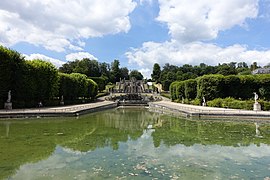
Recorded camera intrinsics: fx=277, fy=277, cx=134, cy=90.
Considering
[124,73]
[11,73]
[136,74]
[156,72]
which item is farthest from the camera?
[136,74]

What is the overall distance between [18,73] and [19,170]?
948 inches

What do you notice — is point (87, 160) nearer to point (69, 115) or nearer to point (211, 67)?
point (69, 115)

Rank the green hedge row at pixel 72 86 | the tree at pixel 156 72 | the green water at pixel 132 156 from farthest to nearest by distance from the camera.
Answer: the tree at pixel 156 72, the green hedge row at pixel 72 86, the green water at pixel 132 156

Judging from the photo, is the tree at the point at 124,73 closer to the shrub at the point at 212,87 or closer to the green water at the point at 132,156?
the shrub at the point at 212,87

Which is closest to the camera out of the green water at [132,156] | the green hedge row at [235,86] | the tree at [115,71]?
the green water at [132,156]

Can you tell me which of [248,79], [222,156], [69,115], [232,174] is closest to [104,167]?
[232,174]

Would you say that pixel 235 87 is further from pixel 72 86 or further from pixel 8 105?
pixel 8 105

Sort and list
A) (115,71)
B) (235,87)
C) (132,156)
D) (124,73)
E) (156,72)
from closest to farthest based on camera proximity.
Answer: (132,156) < (235,87) < (156,72) < (115,71) < (124,73)

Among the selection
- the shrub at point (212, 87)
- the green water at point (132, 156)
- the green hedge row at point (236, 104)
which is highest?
the shrub at point (212, 87)

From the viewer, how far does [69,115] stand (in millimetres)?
24281

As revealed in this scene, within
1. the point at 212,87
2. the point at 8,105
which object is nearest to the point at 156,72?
the point at 212,87

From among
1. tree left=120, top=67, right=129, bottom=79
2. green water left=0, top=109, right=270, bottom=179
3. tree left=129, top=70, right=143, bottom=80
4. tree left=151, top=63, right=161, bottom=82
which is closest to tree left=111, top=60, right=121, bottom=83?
tree left=120, top=67, right=129, bottom=79

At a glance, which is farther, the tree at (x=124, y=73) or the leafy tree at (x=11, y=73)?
the tree at (x=124, y=73)

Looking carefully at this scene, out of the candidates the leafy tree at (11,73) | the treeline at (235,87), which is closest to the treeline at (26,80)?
the leafy tree at (11,73)
